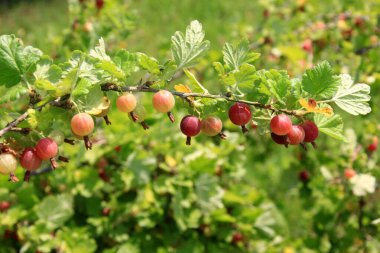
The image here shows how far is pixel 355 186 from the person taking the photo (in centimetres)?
167

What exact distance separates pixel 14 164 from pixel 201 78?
1642mm

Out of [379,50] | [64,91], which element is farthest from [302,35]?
[64,91]

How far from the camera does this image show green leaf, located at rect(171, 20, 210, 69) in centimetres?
89

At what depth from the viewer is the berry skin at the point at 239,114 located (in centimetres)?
87

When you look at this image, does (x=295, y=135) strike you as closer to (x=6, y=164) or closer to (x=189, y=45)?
(x=189, y=45)

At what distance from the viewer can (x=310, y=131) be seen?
0.90 meters

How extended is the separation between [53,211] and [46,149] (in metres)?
0.81

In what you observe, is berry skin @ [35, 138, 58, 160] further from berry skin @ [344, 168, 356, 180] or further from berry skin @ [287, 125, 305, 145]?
berry skin @ [344, 168, 356, 180]

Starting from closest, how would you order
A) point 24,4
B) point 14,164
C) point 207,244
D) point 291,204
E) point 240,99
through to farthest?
point 14,164 → point 240,99 → point 207,244 → point 291,204 → point 24,4

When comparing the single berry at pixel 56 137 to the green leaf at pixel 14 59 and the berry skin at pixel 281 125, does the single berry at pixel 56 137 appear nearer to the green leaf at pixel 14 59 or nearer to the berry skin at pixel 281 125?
the green leaf at pixel 14 59

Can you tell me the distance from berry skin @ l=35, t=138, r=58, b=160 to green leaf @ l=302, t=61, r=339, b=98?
1.54ft

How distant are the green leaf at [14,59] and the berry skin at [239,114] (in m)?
0.38

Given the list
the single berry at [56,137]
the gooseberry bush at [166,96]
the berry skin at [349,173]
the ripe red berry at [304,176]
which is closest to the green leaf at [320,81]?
the gooseberry bush at [166,96]

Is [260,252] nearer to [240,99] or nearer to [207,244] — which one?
[207,244]
